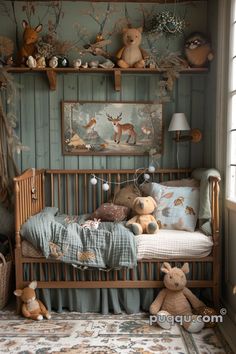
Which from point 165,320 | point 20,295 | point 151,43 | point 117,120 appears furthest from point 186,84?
point 20,295

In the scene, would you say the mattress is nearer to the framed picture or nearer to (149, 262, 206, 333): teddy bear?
(149, 262, 206, 333): teddy bear

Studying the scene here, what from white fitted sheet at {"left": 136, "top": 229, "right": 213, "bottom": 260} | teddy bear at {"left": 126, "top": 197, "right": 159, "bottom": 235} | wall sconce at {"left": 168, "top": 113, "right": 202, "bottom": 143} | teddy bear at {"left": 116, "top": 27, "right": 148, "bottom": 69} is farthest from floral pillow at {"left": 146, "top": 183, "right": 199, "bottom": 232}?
teddy bear at {"left": 116, "top": 27, "right": 148, "bottom": 69}

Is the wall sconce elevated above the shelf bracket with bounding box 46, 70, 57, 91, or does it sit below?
below

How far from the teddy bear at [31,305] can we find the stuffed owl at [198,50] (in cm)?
216

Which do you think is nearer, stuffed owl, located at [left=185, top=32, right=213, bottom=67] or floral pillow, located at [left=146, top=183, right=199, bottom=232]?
floral pillow, located at [left=146, top=183, right=199, bottom=232]

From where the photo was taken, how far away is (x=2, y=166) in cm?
309

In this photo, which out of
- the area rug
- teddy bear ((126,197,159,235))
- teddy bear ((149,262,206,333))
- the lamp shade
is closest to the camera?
the area rug

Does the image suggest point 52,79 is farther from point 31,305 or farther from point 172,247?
point 31,305

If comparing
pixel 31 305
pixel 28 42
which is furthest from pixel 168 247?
pixel 28 42

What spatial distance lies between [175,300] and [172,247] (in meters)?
0.35

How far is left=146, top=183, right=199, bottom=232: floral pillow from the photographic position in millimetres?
2787

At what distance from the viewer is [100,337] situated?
227 cm

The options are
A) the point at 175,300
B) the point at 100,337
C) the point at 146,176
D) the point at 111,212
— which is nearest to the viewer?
the point at 100,337

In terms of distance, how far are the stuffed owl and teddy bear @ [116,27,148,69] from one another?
1.21 ft
